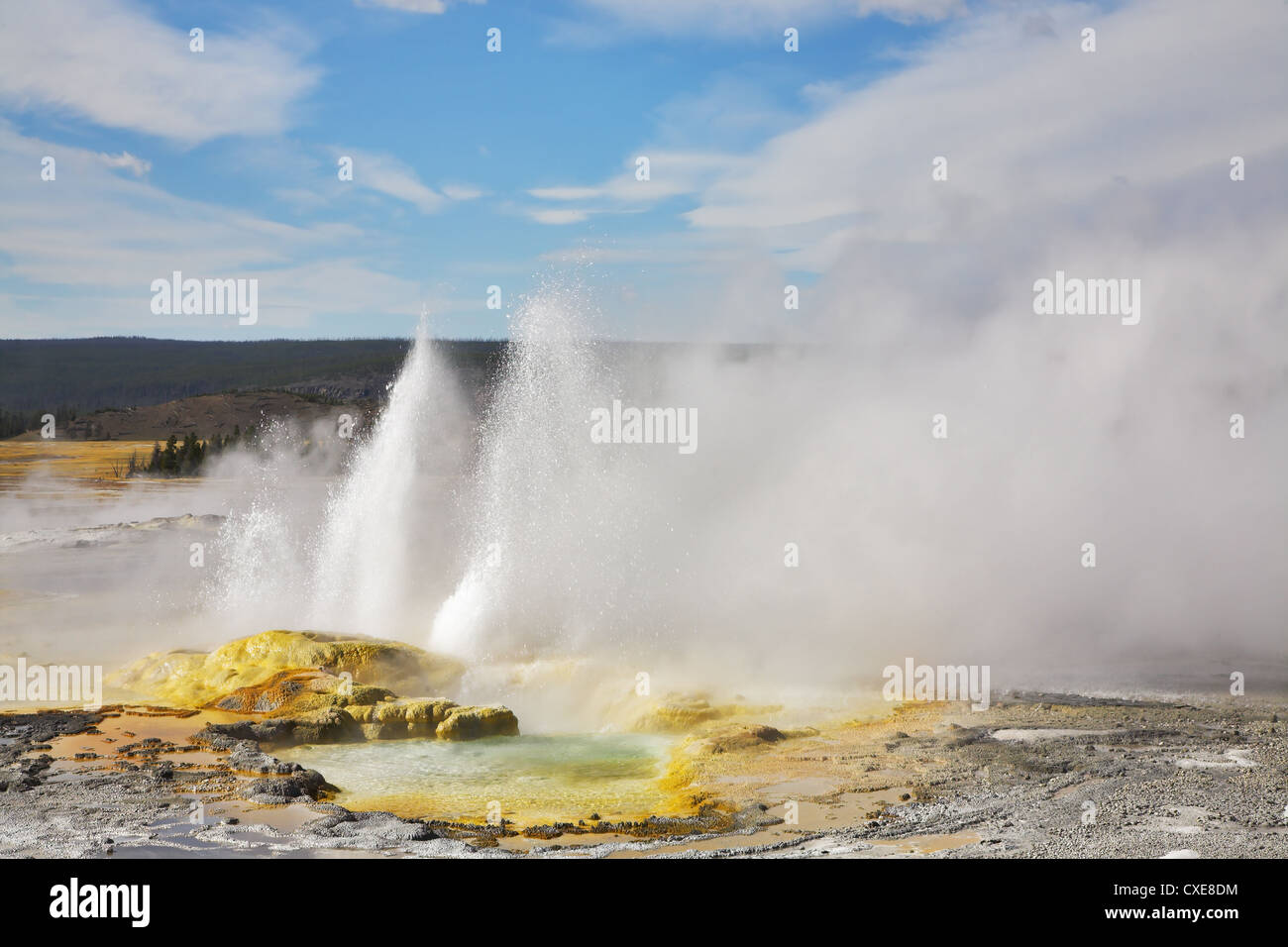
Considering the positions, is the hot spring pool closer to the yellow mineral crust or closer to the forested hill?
the yellow mineral crust

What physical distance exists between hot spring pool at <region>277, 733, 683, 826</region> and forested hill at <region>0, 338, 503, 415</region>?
61496 millimetres

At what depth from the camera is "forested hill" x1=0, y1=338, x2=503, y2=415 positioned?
8100cm

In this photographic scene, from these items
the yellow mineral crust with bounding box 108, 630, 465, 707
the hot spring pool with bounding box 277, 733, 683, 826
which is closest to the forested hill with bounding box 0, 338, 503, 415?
the yellow mineral crust with bounding box 108, 630, 465, 707

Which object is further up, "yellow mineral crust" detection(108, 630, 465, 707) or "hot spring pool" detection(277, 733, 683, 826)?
"yellow mineral crust" detection(108, 630, 465, 707)

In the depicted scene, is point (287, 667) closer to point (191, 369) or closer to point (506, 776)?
point (506, 776)

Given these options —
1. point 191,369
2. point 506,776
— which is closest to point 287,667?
point 506,776

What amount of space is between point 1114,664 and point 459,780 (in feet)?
35.4

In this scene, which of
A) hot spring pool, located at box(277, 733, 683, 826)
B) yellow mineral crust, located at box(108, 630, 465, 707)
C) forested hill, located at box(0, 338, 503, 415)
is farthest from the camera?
forested hill, located at box(0, 338, 503, 415)

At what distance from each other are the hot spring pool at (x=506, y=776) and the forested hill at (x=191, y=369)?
61.5 m

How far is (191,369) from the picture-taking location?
92.3 m

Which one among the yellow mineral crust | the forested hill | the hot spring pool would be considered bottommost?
the hot spring pool

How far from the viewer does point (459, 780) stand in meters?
11.1

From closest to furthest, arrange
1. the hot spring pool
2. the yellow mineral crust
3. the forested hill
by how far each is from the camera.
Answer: the hot spring pool
the yellow mineral crust
the forested hill

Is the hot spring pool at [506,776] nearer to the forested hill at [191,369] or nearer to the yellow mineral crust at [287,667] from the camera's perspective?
the yellow mineral crust at [287,667]
